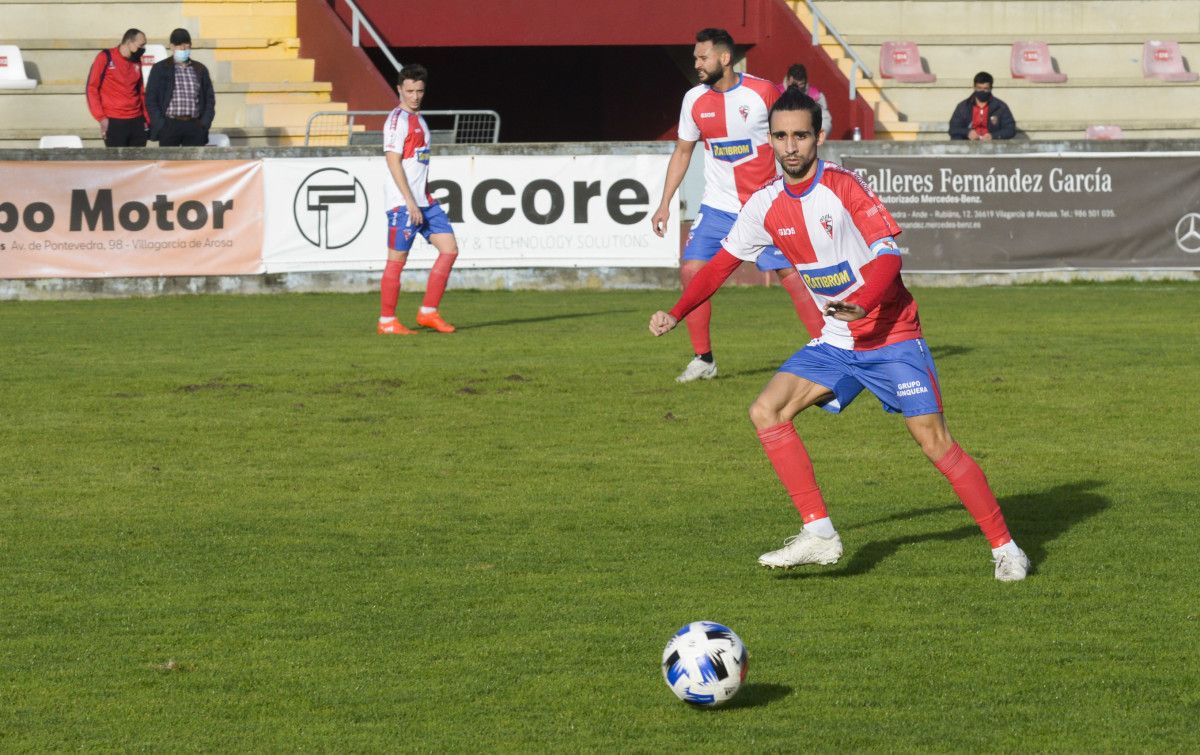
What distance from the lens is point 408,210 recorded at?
46.7 ft

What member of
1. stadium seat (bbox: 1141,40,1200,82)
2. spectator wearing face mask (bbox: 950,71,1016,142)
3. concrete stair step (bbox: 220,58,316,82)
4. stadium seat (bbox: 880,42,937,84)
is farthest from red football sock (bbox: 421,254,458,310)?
stadium seat (bbox: 1141,40,1200,82)

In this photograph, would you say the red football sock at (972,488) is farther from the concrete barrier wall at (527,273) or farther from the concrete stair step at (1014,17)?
the concrete stair step at (1014,17)

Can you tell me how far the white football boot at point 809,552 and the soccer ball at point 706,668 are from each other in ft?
5.03

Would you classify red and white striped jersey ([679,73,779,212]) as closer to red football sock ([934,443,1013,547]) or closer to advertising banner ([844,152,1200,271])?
red football sock ([934,443,1013,547])

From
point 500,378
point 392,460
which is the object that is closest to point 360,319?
point 500,378

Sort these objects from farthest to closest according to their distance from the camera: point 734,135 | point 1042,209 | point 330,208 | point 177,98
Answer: point 177,98
point 1042,209
point 330,208
point 734,135

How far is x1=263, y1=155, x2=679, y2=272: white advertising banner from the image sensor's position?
19078 millimetres

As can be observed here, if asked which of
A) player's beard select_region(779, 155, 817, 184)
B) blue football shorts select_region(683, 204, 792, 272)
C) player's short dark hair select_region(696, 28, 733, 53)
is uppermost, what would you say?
player's short dark hair select_region(696, 28, 733, 53)

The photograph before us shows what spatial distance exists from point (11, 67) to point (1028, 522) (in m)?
19.6

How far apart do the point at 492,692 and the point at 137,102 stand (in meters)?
16.9

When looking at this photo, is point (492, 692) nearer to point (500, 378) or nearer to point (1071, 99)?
point (500, 378)

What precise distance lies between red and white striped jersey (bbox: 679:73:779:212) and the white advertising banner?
7561 millimetres

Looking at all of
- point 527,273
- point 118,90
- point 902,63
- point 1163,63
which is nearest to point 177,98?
point 118,90

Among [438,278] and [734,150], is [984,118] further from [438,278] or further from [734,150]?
[734,150]
